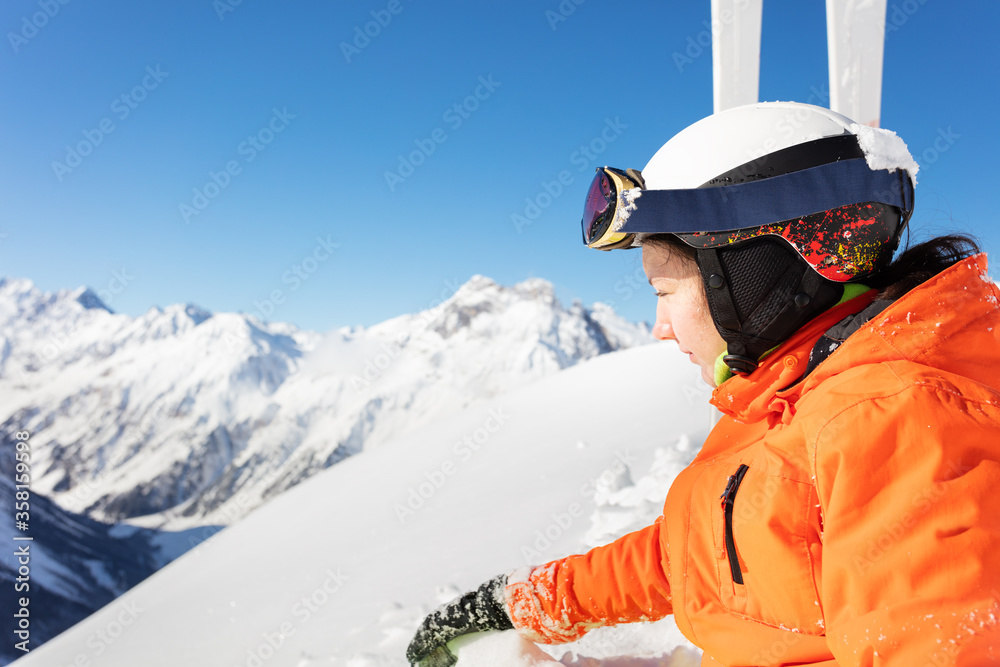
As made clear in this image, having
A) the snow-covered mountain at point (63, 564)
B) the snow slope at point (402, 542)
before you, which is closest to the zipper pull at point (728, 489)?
the snow slope at point (402, 542)

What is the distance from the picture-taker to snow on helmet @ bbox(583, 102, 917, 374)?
1259mm

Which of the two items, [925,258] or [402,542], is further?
[402,542]

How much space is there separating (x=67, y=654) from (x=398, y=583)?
308 cm

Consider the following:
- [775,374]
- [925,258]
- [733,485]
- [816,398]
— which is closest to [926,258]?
[925,258]

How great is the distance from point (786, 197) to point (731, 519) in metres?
0.77

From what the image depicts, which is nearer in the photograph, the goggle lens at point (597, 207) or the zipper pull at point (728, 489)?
the zipper pull at point (728, 489)

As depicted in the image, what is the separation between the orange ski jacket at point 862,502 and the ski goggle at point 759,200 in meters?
0.25

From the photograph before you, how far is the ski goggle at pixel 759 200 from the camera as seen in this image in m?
1.26

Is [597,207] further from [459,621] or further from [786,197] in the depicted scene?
[459,621]

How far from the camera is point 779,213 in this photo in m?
1.25

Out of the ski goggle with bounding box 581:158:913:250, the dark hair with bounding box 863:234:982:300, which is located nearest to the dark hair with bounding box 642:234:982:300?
the dark hair with bounding box 863:234:982:300

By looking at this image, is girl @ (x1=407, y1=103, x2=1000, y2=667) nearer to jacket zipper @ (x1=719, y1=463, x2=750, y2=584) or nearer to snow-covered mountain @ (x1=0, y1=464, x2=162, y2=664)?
jacket zipper @ (x1=719, y1=463, x2=750, y2=584)

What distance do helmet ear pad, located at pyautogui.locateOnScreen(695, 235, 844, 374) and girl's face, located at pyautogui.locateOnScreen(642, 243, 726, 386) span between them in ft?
0.13

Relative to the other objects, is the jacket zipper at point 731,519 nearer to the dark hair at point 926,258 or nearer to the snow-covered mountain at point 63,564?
the dark hair at point 926,258
